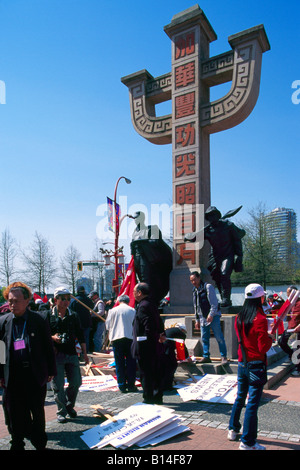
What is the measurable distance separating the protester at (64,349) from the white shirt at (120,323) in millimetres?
1299

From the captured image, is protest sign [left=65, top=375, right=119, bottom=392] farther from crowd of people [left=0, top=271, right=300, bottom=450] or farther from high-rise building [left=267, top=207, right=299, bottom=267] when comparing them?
high-rise building [left=267, top=207, right=299, bottom=267]

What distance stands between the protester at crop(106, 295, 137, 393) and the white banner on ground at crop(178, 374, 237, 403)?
94 cm

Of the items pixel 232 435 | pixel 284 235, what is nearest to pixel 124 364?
pixel 232 435

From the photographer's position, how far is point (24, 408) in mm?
3594

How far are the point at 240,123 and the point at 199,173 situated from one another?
210 cm

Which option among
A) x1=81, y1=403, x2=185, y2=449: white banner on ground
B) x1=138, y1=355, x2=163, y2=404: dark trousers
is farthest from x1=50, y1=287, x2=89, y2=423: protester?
x1=138, y1=355, x2=163, y2=404: dark trousers

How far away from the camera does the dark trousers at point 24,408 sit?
357 cm

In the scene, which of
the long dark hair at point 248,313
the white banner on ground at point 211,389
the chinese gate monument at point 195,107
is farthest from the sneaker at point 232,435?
the chinese gate monument at point 195,107

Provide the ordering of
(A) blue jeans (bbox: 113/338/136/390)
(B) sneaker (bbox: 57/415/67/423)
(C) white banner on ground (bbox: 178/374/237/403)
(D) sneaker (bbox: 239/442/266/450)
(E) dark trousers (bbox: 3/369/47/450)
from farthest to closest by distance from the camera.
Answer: (A) blue jeans (bbox: 113/338/136/390) → (C) white banner on ground (bbox: 178/374/237/403) → (B) sneaker (bbox: 57/415/67/423) → (D) sneaker (bbox: 239/442/266/450) → (E) dark trousers (bbox: 3/369/47/450)

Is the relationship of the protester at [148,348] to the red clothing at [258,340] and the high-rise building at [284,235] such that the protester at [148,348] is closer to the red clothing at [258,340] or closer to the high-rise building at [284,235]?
the red clothing at [258,340]

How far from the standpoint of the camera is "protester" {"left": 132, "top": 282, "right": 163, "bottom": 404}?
206 inches

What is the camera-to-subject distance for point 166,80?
12445 millimetres

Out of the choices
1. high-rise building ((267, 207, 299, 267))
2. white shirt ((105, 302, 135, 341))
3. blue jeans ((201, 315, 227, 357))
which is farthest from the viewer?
high-rise building ((267, 207, 299, 267))

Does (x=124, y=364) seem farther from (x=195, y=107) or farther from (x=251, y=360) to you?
(x=195, y=107)
